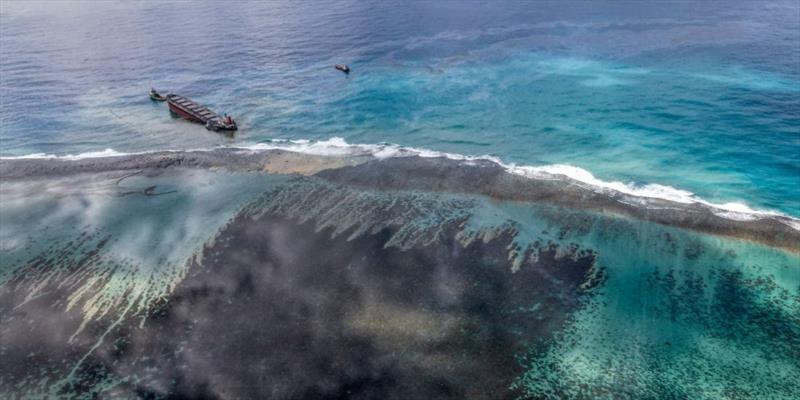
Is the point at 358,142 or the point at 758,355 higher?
the point at 358,142

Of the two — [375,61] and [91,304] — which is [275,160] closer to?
[91,304]

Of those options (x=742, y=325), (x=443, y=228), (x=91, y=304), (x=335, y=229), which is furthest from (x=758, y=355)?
(x=91, y=304)

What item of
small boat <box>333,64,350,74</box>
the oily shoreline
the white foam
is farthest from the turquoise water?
the oily shoreline

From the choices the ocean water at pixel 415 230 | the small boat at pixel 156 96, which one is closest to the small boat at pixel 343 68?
the ocean water at pixel 415 230

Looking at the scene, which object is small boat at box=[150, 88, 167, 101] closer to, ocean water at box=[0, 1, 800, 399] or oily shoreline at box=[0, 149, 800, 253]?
ocean water at box=[0, 1, 800, 399]

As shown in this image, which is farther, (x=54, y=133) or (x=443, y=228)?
(x=54, y=133)

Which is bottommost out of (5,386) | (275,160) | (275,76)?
(5,386)

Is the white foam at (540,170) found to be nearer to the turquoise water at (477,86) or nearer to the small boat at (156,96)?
the turquoise water at (477,86)

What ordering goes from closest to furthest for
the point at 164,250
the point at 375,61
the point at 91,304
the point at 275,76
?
the point at 91,304, the point at 164,250, the point at 275,76, the point at 375,61
